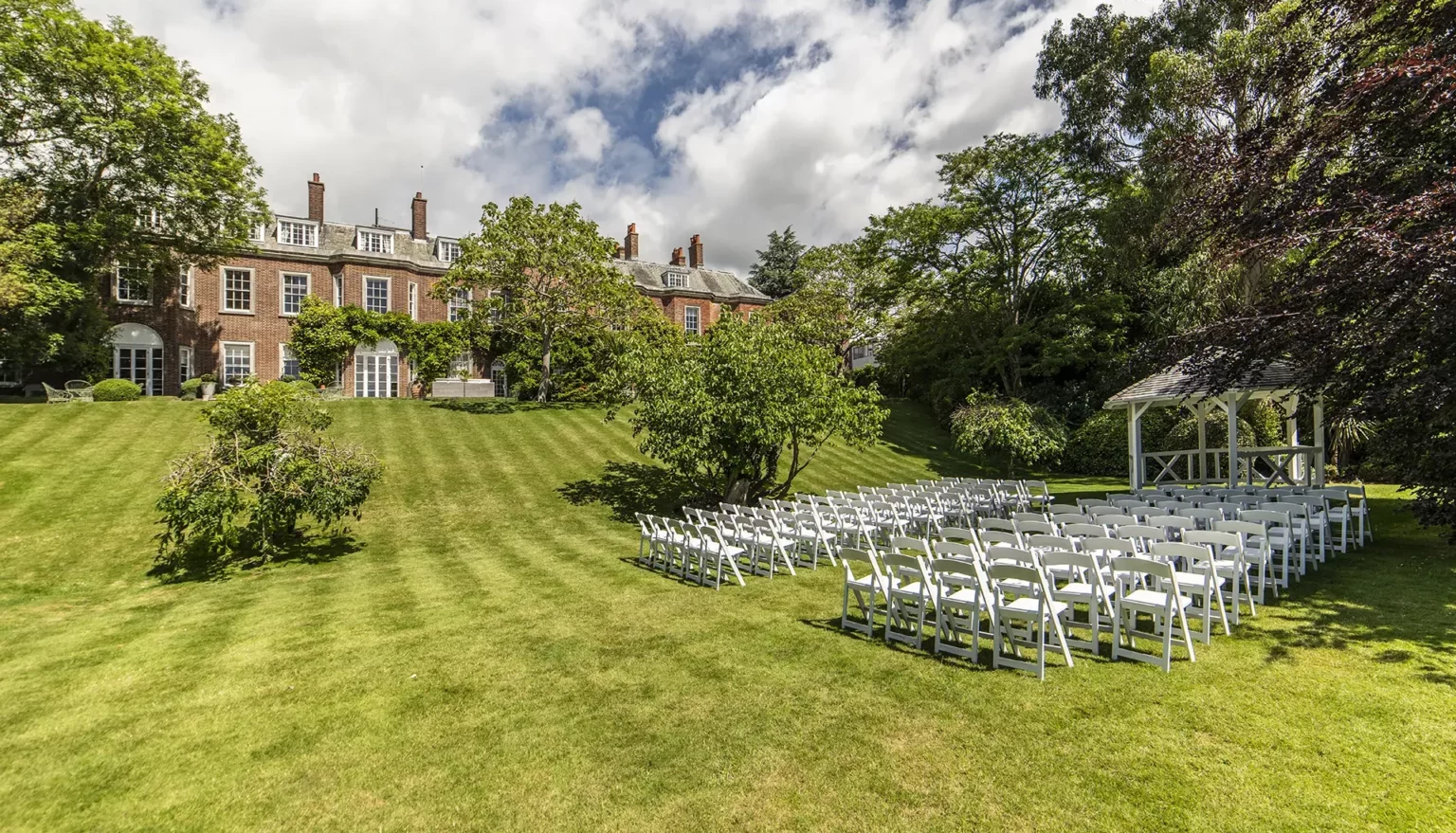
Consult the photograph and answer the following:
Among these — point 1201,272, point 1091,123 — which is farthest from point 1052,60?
point 1201,272

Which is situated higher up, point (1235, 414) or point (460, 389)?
point (460, 389)

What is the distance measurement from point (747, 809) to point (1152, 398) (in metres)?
16.5

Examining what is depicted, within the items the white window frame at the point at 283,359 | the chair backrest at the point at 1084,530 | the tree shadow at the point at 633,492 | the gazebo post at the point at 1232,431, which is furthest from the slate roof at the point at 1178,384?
the white window frame at the point at 283,359

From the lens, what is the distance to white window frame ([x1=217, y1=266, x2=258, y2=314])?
2938 centimetres

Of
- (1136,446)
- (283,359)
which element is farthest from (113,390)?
(1136,446)

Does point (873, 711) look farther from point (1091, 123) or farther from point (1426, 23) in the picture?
point (1091, 123)

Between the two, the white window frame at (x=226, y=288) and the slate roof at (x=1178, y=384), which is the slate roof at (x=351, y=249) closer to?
the white window frame at (x=226, y=288)

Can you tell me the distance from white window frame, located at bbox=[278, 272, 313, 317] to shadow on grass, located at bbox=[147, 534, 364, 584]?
22689mm

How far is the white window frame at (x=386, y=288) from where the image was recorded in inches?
1238

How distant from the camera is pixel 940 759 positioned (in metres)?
4.11

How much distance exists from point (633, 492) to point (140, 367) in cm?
2480

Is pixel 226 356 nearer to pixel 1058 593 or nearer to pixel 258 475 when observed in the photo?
pixel 258 475

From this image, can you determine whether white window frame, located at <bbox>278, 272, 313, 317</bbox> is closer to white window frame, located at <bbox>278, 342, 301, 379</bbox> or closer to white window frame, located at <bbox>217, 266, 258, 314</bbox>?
white window frame, located at <bbox>217, 266, 258, 314</bbox>

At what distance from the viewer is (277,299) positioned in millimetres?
30406
